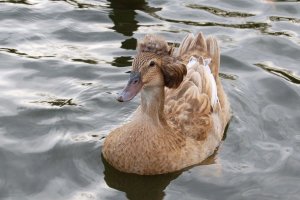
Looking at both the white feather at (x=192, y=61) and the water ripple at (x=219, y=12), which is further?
the water ripple at (x=219, y=12)

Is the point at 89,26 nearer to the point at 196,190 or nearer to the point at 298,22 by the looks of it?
the point at 298,22

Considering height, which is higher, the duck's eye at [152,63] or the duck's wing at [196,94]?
the duck's eye at [152,63]

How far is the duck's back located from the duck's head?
0.88m

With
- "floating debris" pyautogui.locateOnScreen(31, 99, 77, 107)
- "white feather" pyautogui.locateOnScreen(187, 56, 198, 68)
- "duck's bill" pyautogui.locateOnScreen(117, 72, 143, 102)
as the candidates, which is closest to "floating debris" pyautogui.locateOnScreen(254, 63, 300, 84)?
"white feather" pyautogui.locateOnScreen(187, 56, 198, 68)

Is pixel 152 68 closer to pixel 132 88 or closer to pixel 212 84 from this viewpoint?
pixel 132 88

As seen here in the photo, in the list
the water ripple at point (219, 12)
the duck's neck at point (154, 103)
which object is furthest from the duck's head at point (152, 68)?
the water ripple at point (219, 12)

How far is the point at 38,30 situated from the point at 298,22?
457 cm

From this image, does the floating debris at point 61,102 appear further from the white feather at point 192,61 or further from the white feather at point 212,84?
the white feather at point 212,84

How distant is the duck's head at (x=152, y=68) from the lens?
7918 mm

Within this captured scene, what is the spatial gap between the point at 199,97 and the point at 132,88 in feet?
5.50

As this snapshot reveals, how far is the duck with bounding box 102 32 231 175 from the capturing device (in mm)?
8062

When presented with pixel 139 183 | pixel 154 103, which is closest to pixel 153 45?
pixel 154 103

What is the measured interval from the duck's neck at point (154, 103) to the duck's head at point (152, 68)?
12 centimetres

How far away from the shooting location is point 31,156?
8758 mm
